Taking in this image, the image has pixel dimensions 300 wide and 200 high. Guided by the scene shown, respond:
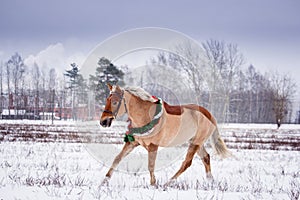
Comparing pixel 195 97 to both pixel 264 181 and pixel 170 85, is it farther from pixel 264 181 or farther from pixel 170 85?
pixel 264 181

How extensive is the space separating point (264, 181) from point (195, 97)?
2.53m

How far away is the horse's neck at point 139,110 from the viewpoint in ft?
16.4

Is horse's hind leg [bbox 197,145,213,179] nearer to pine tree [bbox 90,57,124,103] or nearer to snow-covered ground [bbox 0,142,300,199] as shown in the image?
snow-covered ground [bbox 0,142,300,199]

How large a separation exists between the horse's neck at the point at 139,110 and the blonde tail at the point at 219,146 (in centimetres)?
241

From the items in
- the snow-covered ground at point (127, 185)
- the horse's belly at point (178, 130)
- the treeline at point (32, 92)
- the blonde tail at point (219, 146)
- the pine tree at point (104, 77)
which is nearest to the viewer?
the snow-covered ground at point (127, 185)

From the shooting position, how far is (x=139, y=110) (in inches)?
198

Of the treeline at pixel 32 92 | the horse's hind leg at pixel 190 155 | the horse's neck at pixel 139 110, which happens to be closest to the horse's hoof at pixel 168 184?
the horse's hind leg at pixel 190 155

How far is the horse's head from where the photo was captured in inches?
186

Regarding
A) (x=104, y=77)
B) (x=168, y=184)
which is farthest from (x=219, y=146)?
(x=104, y=77)

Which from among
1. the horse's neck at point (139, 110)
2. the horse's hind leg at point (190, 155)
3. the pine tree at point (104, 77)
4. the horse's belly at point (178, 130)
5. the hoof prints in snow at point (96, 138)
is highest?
the pine tree at point (104, 77)

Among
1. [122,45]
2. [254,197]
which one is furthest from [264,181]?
[122,45]

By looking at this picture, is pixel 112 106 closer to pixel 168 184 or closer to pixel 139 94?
pixel 139 94

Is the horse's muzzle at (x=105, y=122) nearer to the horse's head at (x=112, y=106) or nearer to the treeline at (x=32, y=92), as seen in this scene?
the horse's head at (x=112, y=106)

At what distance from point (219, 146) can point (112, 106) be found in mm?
3238
